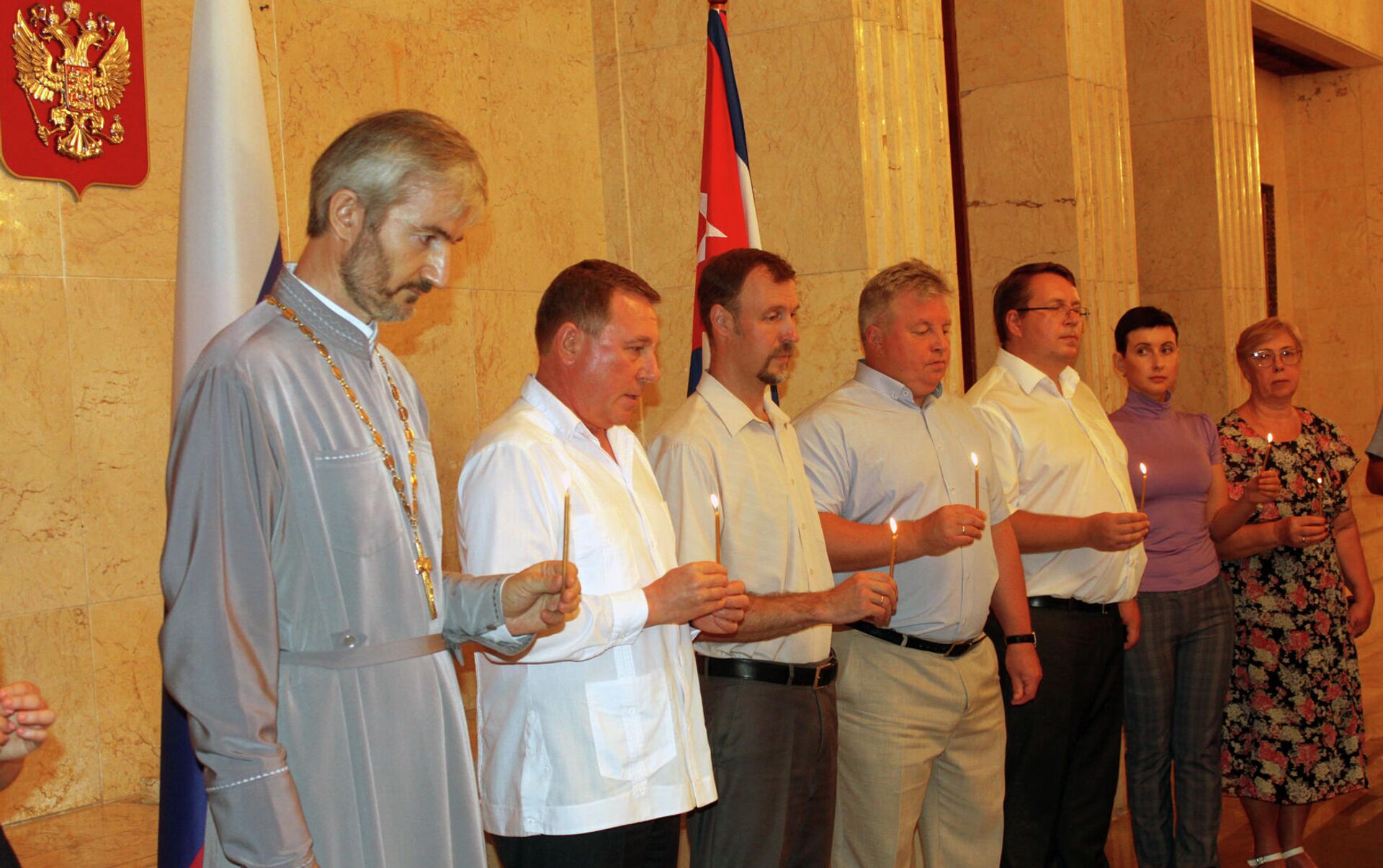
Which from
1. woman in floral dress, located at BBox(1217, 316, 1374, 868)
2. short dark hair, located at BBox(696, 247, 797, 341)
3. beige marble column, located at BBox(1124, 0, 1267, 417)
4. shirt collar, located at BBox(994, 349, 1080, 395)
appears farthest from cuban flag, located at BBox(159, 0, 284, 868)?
beige marble column, located at BBox(1124, 0, 1267, 417)

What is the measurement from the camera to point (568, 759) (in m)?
2.54

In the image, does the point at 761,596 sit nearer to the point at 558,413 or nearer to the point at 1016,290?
the point at 558,413

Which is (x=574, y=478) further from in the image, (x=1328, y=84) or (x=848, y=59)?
(x=1328, y=84)

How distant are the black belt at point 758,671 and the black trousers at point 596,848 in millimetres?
551

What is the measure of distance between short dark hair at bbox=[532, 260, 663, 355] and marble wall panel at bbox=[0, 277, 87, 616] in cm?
131

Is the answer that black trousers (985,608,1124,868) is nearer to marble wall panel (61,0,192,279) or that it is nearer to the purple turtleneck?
the purple turtleneck

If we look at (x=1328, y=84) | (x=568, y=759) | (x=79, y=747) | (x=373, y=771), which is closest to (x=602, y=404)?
(x=568, y=759)

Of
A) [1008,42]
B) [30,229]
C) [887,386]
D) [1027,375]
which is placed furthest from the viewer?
[1008,42]

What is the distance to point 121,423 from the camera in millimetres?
3455

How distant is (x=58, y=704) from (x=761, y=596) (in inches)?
69.7

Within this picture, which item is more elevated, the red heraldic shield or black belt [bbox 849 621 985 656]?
the red heraldic shield

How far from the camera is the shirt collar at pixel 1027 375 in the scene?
4.33 metres

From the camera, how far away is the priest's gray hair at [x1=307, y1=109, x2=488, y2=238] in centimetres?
191

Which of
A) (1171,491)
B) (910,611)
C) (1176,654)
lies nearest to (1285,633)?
(1176,654)
